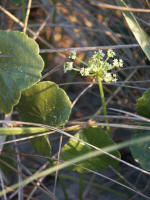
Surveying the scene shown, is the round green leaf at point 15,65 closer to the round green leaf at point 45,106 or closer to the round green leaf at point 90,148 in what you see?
the round green leaf at point 45,106

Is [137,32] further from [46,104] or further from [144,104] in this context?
[46,104]

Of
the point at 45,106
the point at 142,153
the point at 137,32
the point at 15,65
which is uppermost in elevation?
the point at 137,32

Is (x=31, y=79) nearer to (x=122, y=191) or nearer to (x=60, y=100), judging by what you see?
(x=60, y=100)

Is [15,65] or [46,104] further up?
[15,65]

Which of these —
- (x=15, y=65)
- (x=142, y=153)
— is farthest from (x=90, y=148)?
(x=15, y=65)

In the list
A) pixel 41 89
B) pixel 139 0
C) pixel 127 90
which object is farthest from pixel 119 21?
pixel 41 89

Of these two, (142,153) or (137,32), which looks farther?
(137,32)

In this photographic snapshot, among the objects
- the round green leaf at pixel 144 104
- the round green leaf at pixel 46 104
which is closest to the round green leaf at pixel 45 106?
the round green leaf at pixel 46 104
